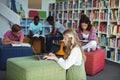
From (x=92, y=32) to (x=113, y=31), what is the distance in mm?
1531

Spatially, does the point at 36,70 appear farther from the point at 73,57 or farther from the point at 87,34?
the point at 87,34

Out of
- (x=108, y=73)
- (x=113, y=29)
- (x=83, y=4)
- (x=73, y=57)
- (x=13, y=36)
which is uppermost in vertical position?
(x=83, y=4)

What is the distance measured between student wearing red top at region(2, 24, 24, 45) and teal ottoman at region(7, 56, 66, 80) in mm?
1782

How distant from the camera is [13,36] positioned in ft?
17.8

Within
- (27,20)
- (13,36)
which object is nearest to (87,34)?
(13,36)

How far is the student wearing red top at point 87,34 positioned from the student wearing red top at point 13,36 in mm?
1433

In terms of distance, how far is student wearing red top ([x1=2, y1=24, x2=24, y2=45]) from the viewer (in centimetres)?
519

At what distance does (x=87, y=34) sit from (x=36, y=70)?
252cm

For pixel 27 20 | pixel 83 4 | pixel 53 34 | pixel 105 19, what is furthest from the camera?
pixel 27 20

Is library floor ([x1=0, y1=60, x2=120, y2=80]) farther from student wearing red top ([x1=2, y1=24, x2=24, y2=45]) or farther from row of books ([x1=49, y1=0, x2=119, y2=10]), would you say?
row of books ([x1=49, y1=0, x2=119, y2=10])

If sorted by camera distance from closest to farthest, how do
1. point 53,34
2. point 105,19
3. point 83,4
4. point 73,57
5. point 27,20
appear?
point 73,57, point 105,19, point 83,4, point 53,34, point 27,20

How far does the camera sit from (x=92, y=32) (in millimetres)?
5309

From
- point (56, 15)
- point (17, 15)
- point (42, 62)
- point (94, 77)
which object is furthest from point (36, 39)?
point (42, 62)

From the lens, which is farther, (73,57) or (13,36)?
(13,36)
